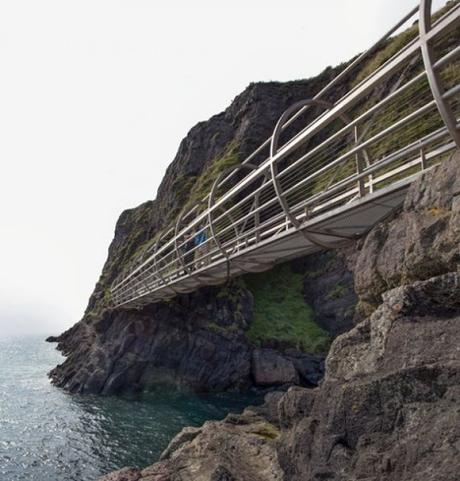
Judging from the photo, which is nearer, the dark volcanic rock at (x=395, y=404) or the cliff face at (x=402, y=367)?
the dark volcanic rock at (x=395, y=404)

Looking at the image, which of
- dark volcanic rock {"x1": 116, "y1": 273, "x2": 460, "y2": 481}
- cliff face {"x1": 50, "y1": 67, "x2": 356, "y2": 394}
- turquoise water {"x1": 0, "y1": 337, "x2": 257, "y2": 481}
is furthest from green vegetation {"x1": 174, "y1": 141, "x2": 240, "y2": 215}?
dark volcanic rock {"x1": 116, "y1": 273, "x2": 460, "y2": 481}

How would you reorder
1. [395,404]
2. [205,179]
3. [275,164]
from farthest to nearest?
[205,179], [275,164], [395,404]

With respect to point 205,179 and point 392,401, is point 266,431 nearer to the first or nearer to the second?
point 392,401

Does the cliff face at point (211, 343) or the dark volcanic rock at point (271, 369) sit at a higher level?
the cliff face at point (211, 343)

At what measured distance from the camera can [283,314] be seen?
1769 inches

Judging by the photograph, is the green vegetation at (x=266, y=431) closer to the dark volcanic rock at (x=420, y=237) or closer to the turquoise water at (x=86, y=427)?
the dark volcanic rock at (x=420, y=237)

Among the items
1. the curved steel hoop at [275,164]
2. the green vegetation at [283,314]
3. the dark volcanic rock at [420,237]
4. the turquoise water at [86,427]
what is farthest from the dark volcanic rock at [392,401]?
the green vegetation at [283,314]

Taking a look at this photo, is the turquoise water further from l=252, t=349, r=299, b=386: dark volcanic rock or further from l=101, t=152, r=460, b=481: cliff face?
l=101, t=152, r=460, b=481: cliff face

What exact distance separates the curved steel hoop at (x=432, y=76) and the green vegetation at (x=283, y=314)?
120 feet

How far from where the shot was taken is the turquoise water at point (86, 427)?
18.8 m

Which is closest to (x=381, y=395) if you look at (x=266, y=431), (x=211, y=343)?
(x=266, y=431)

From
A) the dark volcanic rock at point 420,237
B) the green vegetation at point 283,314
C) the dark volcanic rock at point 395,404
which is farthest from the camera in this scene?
the green vegetation at point 283,314

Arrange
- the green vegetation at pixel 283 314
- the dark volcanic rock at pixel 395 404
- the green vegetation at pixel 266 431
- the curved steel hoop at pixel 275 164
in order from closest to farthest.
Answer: the dark volcanic rock at pixel 395 404 < the curved steel hoop at pixel 275 164 < the green vegetation at pixel 266 431 < the green vegetation at pixel 283 314

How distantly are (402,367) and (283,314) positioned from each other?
41.2 metres
